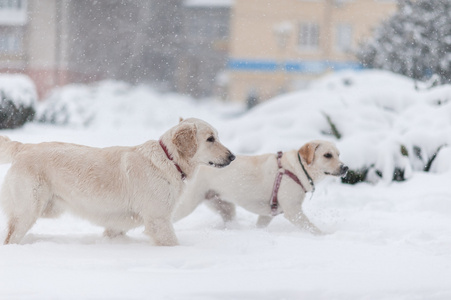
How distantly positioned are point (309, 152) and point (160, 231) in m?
1.75

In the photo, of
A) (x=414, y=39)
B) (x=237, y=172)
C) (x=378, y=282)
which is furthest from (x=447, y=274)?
(x=414, y=39)

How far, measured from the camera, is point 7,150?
12.5 ft

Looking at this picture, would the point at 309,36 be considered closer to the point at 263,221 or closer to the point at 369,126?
the point at 369,126

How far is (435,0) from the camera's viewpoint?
15.9m

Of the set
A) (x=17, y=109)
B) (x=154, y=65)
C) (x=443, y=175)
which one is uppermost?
(x=443, y=175)

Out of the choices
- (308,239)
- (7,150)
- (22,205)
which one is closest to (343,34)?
(308,239)

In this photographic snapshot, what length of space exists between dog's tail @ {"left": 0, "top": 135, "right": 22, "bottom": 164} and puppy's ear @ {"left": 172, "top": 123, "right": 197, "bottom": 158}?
3.57 feet

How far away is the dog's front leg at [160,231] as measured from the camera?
12.2 ft

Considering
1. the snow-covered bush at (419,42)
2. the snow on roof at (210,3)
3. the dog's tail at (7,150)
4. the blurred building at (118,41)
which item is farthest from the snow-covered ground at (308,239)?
the snow on roof at (210,3)

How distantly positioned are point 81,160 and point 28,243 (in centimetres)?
66

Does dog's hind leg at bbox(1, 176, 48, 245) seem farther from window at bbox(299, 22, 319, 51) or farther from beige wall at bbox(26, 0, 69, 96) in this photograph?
window at bbox(299, 22, 319, 51)

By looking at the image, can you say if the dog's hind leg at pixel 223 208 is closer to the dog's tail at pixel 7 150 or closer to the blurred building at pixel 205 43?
the dog's tail at pixel 7 150

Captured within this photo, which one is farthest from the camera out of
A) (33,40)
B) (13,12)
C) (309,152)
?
(13,12)

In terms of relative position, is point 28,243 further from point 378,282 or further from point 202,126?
point 378,282
